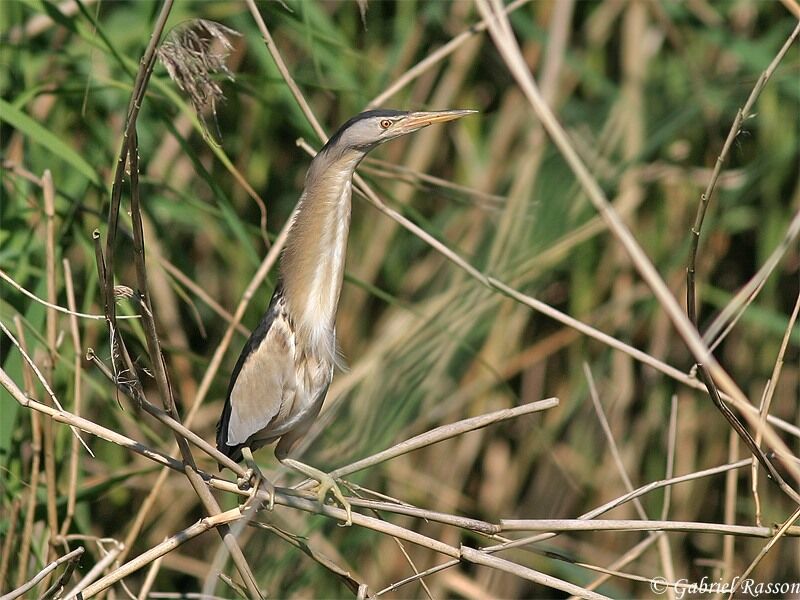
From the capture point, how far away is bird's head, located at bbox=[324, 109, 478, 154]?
139 cm

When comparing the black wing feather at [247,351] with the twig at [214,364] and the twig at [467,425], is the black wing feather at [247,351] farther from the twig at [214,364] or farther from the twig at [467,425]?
the twig at [467,425]

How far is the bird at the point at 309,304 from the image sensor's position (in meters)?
1.41

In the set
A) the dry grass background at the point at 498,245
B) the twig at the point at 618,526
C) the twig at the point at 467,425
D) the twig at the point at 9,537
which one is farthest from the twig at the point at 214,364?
the twig at the point at 618,526

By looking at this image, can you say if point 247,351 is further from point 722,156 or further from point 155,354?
point 722,156

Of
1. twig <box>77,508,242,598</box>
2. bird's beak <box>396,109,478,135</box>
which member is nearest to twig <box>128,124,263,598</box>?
twig <box>77,508,242,598</box>

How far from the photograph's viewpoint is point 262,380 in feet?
4.66

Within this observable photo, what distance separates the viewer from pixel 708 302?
2.16 m

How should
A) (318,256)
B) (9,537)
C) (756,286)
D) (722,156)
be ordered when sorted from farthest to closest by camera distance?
1. (318,256)
2. (9,537)
3. (756,286)
4. (722,156)

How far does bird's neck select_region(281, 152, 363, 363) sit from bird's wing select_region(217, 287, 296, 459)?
0.03m

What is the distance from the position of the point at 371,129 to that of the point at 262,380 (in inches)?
14.8

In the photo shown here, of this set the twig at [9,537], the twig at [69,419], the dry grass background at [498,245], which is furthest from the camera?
the dry grass background at [498,245]

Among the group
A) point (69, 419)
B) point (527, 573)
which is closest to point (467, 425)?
point (527, 573)

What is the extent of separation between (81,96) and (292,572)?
0.82m

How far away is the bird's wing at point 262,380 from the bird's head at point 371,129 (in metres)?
0.24
